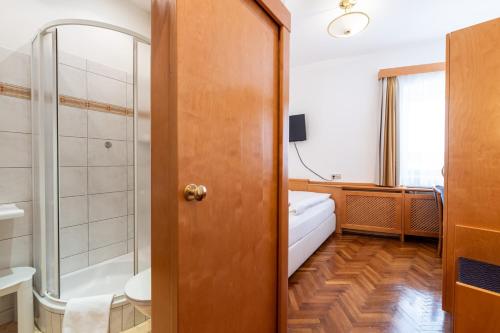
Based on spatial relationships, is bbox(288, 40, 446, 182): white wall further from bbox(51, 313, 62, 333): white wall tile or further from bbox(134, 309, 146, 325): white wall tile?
bbox(51, 313, 62, 333): white wall tile

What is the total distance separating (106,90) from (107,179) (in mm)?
797

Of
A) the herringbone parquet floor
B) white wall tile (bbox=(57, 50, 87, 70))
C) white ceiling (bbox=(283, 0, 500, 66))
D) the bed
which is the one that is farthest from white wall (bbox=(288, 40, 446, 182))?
white wall tile (bbox=(57, 50, 87, 70))

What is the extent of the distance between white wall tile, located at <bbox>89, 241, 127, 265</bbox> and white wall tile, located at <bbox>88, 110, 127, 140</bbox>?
0.98 m

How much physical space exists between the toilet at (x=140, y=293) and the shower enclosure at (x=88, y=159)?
30 cm

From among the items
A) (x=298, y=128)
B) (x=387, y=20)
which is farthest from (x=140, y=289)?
(x=387, y=20)

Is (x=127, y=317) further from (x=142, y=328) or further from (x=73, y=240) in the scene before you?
(x=73, y=240)

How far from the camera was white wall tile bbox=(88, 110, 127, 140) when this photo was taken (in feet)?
6.79

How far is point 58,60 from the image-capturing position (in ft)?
5.83

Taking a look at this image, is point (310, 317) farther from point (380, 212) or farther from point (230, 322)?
point (380, 212)

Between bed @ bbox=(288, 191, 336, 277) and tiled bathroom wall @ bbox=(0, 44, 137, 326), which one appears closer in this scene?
tiled bathroom wall @ bbox=(0, 44, 137, 326)

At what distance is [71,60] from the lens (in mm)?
1930

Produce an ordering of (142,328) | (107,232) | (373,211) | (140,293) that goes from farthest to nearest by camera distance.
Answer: (373,211), (107,232), (142,328), (140,293)

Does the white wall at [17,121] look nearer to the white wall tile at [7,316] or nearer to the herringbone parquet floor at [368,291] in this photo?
the white wall tile at [7,316]

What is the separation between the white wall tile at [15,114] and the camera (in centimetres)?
162
